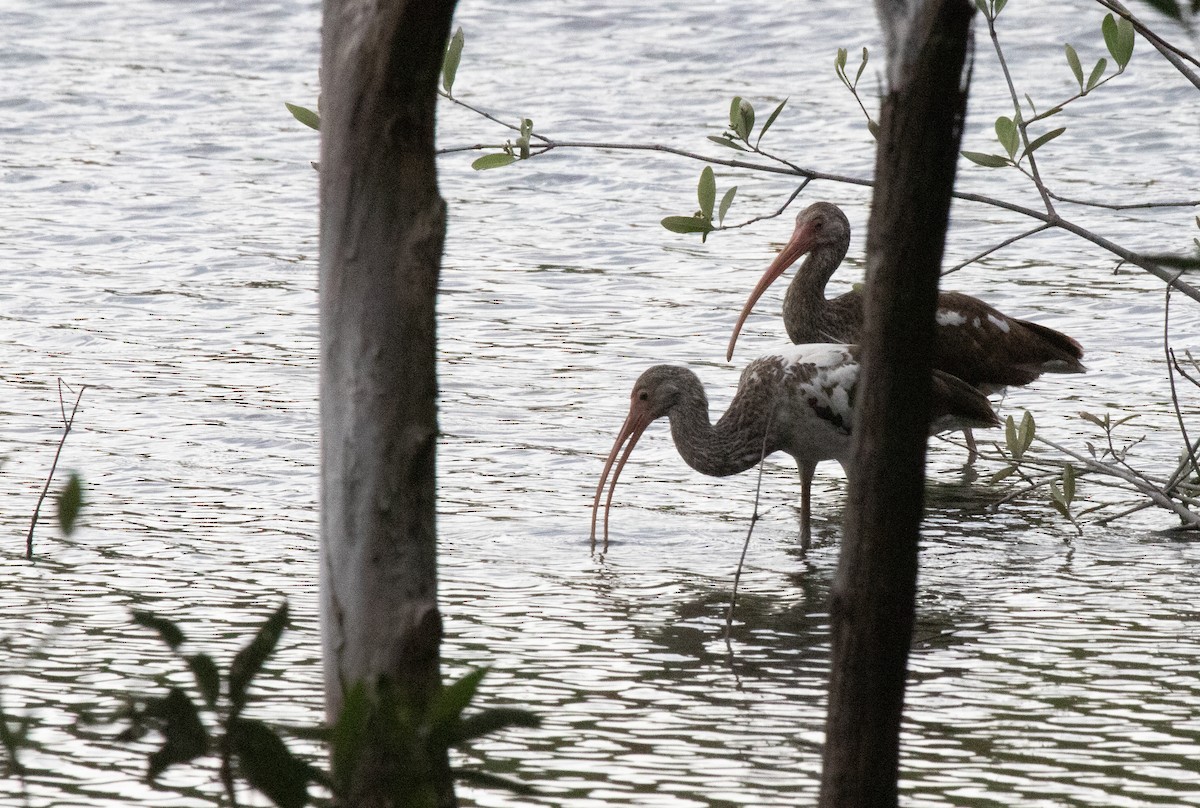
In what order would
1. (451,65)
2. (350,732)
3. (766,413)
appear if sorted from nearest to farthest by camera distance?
(350,732), (451,65), (766,413)

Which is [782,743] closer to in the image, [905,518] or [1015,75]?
[905,518]

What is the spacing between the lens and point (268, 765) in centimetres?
265

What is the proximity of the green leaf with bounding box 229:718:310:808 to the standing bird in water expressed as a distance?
18.4 feet

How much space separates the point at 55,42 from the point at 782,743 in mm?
13954

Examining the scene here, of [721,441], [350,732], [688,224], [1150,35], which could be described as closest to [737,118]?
[688,224]

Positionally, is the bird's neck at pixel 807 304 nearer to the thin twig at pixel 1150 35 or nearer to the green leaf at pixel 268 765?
the thin twig at pixel 1150 35

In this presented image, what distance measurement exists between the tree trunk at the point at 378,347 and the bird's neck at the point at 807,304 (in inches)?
203

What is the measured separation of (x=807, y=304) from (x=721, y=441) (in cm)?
133

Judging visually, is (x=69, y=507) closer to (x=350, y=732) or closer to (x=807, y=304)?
(x=350, y=732)

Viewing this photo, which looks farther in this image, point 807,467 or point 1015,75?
point 1015,75

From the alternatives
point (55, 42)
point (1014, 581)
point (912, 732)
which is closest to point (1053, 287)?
point (1014, 581)

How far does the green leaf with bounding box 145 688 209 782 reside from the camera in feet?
8.67

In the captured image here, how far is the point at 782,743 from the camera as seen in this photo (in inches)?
178

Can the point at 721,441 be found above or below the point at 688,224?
below
